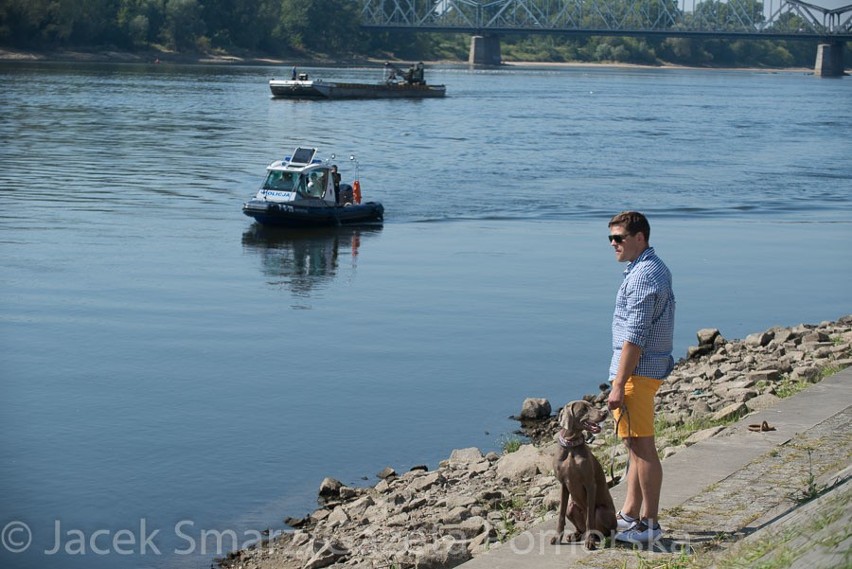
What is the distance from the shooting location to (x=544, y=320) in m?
21.2

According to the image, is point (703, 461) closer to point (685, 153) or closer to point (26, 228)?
point (26, 228)

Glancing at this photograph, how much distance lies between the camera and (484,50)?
627ft

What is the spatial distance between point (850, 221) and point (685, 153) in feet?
73.2

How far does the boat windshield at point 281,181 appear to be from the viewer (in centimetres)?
3212

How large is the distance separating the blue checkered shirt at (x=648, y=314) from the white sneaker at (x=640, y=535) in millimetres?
858

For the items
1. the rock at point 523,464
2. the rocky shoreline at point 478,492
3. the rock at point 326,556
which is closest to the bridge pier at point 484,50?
the rocky shoreline at point 478,492

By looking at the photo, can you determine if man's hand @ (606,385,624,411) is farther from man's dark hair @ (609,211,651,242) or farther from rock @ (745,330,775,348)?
rock @ (745,330,775,348)

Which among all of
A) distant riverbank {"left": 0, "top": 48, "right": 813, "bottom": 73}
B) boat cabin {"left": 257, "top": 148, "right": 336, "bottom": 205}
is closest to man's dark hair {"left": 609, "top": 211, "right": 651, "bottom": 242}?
boat cabin {"left": 257, "top": 148, "right": 336, "bottom": 205}

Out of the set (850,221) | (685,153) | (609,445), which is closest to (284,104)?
(685,153)

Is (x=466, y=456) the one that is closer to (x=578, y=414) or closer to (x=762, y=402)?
(x=762, y=402)

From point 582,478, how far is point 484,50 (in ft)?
613

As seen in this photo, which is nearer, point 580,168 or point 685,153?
point 580,168

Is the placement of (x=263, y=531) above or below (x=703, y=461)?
below

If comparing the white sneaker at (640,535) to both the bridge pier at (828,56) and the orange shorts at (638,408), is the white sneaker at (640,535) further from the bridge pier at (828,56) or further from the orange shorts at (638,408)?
the bridge pier at (828,56)
